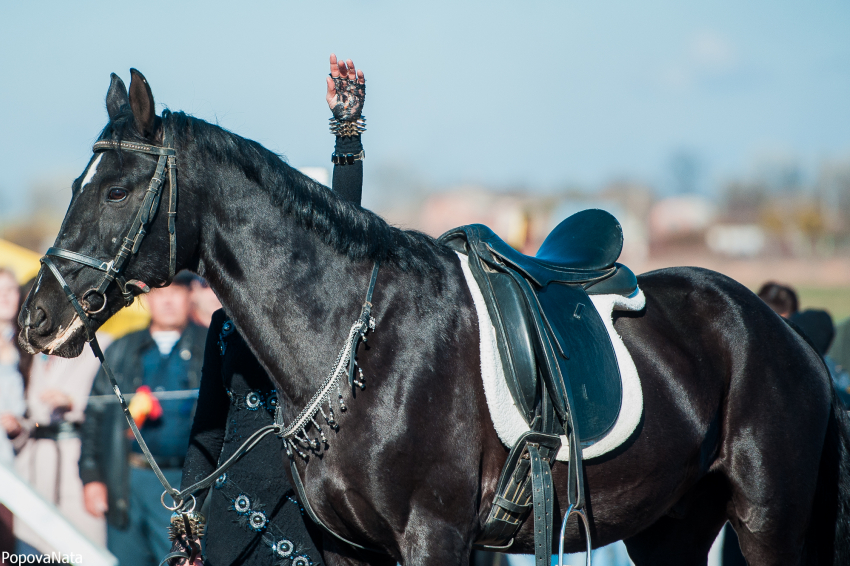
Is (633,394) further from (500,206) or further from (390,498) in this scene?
(500,206)

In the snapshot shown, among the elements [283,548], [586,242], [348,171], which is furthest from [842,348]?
[283,548]

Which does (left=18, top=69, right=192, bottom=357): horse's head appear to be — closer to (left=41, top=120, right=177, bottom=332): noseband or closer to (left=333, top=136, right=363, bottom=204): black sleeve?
(left=41, top=120, right=177, bottom=332): noseband

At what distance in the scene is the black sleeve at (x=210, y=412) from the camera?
2658mm

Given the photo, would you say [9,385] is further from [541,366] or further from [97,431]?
[541,366]

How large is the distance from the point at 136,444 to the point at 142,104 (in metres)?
2.92

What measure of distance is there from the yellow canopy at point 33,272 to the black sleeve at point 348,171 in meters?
3.11

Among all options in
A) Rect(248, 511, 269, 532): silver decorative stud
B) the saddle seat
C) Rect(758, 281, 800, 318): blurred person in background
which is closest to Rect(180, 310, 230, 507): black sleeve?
Rect(248, 511, 269, 532): silver decorative stud

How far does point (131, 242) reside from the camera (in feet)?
6.87

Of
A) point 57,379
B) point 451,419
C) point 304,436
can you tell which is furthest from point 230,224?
point 57,379

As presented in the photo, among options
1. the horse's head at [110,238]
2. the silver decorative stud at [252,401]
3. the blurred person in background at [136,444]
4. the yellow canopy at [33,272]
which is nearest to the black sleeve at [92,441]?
the blurred person in background at [136,444]

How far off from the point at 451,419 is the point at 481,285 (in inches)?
18.2

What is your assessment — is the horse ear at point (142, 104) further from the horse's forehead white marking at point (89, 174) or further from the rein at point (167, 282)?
the horse's forehead white marking at point (89, 174)

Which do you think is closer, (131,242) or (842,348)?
(131,242)

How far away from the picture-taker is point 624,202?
27109 millimetres
